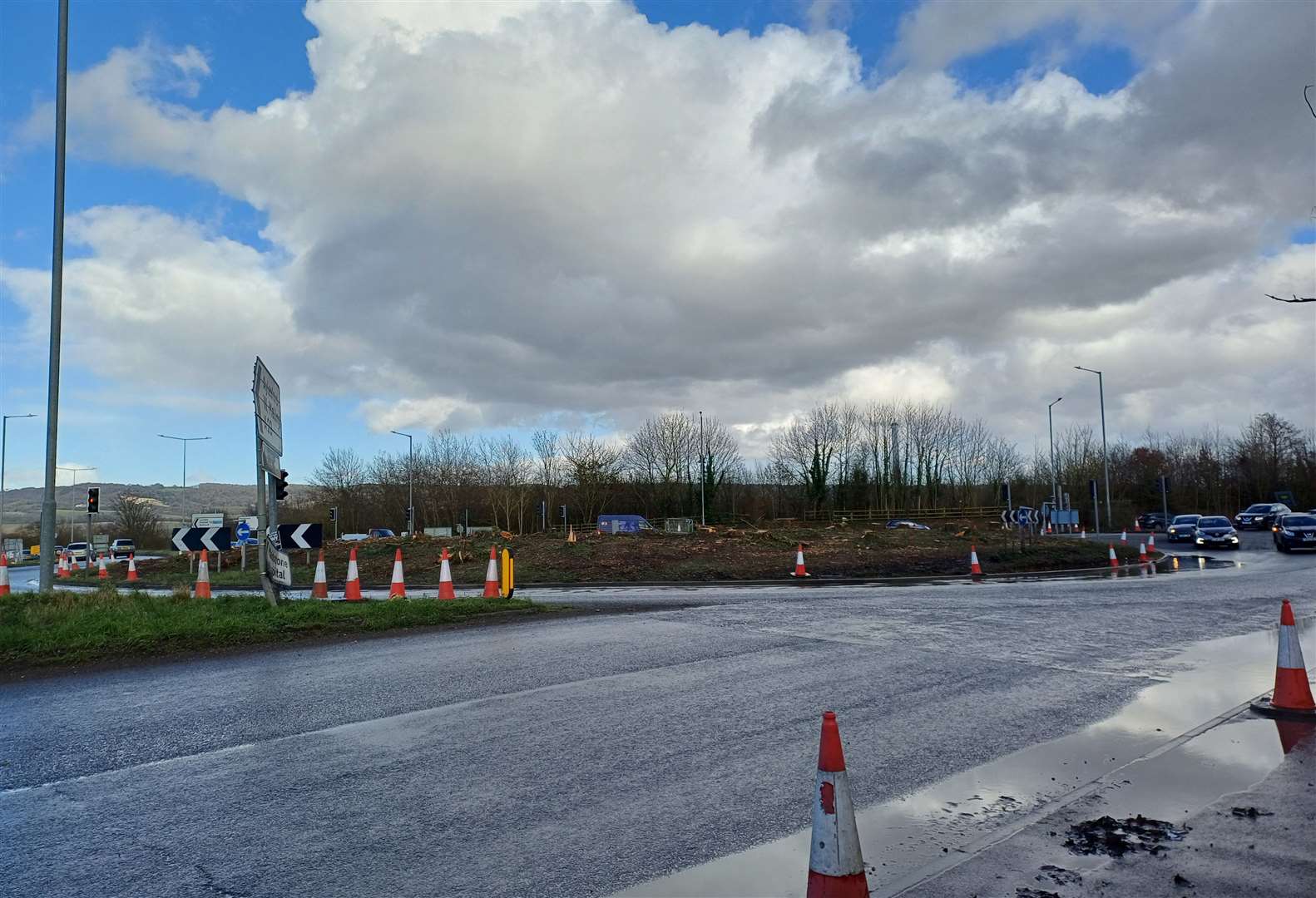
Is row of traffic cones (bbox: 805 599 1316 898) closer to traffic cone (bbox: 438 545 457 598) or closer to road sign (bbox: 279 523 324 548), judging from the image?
road sign (bbox: 279 523 324 548)

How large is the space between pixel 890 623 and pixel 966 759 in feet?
24.4

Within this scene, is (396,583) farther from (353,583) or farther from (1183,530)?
(1183,530)

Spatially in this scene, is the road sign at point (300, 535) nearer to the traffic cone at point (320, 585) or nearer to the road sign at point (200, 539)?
the traffic cone at point (320, 585)

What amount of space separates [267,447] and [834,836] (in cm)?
1300

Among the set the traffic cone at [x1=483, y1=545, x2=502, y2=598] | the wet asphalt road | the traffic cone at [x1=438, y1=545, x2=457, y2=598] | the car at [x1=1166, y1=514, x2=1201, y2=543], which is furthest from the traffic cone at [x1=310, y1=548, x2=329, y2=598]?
the car at [x1=1166, y1=514, x2=1201, y2=543]

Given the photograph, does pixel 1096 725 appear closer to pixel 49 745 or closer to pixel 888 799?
pixel 888 799

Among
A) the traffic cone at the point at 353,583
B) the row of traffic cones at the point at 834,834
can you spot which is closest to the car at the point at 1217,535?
the traffic cone at the point at 353,583

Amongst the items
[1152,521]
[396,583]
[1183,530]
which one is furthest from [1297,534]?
[1152,521]

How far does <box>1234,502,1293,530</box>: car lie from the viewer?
63969 millimetres

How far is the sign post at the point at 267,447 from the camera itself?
46.8 ft

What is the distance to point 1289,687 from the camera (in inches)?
311

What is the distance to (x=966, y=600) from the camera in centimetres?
1791

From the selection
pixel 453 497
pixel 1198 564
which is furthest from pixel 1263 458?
pixel 453 497

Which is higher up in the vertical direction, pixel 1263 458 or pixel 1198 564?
pixel 1263 458
